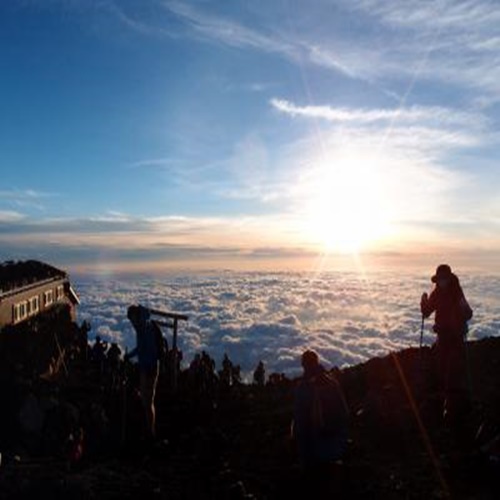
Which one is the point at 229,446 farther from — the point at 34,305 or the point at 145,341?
the point at 34,305

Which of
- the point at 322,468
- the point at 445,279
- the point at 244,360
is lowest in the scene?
the point at 244,360

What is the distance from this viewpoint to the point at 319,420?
8086 millimetres

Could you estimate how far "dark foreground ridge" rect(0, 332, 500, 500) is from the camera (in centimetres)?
952

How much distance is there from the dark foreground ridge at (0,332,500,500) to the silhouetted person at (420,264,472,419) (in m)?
0.46

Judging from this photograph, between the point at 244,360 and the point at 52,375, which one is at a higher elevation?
the point at 52,375

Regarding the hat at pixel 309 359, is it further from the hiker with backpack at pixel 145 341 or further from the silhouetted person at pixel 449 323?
the silhouetted person at pixel 449 323

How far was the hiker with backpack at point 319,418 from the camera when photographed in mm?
8133

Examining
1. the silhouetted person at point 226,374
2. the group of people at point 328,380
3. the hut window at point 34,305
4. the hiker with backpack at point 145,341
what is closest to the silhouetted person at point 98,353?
the silhouetted person at point 226,374

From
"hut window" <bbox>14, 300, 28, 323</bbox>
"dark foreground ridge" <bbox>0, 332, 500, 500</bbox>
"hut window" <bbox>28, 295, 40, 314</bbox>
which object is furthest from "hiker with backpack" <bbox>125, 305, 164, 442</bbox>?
"hut window" <bbox>28, 295, 40, 314</bbox>

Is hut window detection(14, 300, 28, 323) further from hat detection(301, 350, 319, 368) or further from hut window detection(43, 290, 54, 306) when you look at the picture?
hat detection(301, 350, 319, 368)

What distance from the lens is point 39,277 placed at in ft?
111

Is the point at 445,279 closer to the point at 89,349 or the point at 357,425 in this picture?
the point at 357,425

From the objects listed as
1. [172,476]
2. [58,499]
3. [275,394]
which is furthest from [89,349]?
[58,499]

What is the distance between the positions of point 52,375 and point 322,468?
11373 millimetres
